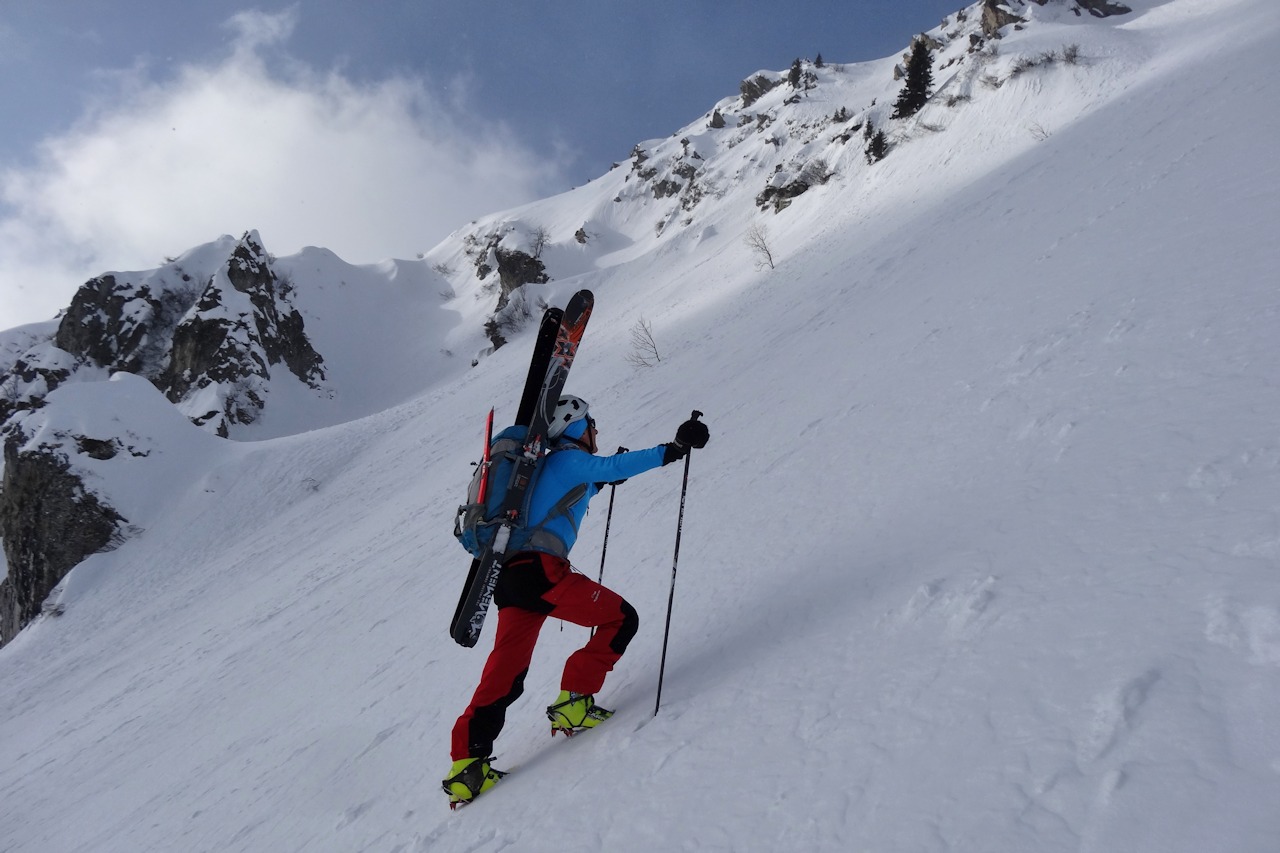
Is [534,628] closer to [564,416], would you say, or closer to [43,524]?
[564,416]

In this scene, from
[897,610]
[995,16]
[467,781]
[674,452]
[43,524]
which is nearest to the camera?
[897,610]

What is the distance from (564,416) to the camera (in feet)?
13.2

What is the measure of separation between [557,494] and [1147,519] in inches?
114

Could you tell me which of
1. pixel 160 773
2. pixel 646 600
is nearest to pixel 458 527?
pixel 646 600

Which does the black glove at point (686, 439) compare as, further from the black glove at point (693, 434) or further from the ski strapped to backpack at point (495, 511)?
the ski strapped to backpack at point (495, 511)

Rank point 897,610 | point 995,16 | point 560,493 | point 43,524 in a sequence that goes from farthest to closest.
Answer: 1. point 995,16
2. point 43,524
3. point 560,493
4. point 897,610

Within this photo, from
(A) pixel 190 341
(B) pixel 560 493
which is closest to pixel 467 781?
(B) pixel 560 493

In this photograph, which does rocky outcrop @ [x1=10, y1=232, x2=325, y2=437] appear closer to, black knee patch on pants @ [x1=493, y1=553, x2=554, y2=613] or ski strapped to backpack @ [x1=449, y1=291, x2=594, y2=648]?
ski strapped to backpack @ [x1=449, y1=291, x2=594, y2=648]

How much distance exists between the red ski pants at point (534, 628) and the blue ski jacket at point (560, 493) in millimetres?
90

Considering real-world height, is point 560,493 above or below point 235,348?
below

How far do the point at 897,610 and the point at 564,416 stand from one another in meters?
2.13

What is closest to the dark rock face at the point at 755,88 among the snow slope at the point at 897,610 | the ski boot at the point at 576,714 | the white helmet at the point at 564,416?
the snow slope at the point at 897,610

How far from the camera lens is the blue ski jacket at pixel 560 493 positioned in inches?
149

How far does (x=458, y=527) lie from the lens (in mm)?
4031
